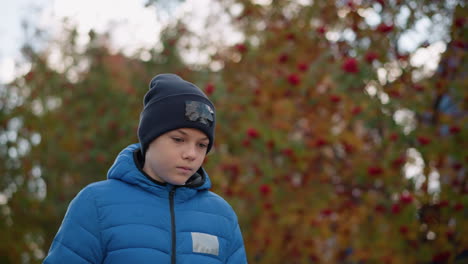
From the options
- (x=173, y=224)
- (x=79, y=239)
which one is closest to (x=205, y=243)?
(x=173, y=224)

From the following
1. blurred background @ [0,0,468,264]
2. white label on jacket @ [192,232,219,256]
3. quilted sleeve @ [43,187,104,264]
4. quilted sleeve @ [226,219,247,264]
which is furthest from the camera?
blurred background @ [0,0,468,264]

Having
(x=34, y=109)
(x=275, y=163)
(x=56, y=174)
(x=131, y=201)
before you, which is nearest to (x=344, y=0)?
(x=275, y=163)

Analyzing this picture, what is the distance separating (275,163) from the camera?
235 inches

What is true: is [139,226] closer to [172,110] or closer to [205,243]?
[205,243]

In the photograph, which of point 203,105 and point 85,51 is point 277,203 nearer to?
point 203,105

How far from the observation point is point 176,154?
212 cm

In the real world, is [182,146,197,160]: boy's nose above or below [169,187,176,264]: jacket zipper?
above

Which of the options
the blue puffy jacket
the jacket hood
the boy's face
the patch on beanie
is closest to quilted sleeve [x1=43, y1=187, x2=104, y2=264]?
the blue puffy jacket

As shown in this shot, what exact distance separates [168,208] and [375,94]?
11.2 ft

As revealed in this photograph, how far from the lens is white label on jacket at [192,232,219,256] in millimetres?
2086

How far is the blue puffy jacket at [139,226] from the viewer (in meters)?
1.98

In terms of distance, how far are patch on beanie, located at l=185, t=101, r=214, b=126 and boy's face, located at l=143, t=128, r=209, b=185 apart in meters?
0.05

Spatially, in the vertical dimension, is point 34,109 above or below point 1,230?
above

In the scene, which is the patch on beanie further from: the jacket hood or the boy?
the jacket hood
